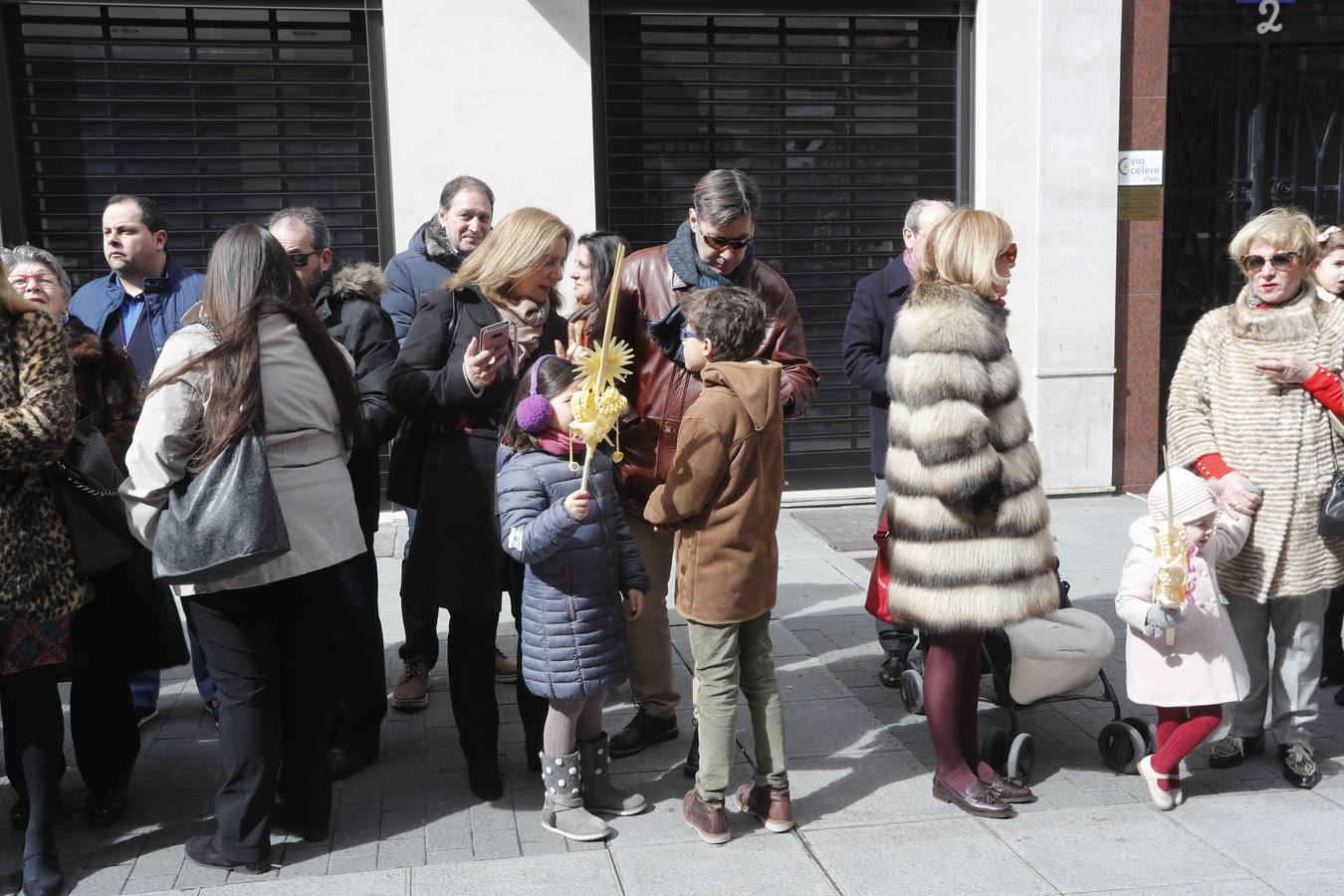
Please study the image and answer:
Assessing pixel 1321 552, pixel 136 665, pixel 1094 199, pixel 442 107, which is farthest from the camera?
pixel 1094 199

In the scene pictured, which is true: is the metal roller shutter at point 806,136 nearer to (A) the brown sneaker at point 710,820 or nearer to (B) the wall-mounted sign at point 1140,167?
(B) the wall-mounted sign at point 1140,167

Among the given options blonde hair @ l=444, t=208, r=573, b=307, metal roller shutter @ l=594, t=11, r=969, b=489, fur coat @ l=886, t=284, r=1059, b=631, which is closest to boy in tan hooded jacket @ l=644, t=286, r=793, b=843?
fur coat @ l=886, t=284, r=1059, b=631

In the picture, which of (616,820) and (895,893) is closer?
(895,893)

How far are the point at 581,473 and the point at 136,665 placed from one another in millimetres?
1592

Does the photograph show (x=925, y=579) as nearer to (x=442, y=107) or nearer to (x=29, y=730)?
(x=29, y=730)

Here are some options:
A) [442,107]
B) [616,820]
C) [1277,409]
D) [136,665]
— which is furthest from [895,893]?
[442,107]

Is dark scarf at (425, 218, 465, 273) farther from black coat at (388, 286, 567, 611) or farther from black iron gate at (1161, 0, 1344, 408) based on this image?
black iron gate at (1161, 0, 1344, 408)

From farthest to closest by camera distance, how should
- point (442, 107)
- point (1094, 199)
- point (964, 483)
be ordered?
point (1094, 199) → point (442, 107) → point (964, 483)

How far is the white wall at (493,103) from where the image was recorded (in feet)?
24.9

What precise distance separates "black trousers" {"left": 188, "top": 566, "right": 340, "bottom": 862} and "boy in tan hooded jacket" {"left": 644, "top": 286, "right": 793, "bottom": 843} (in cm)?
111

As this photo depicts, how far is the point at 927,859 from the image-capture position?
3.64 m

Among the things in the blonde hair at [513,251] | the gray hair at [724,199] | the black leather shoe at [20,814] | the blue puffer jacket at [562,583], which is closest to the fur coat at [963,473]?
the gray hair at [724,199]

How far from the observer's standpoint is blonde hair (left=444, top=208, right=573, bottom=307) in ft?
13.0

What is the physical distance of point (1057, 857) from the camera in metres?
3.63
